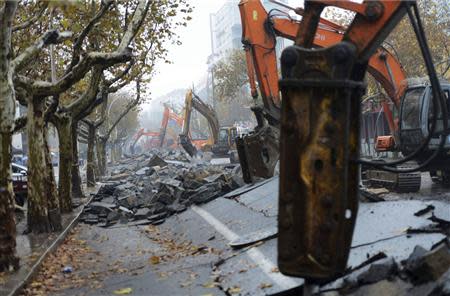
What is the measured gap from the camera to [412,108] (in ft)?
44.8

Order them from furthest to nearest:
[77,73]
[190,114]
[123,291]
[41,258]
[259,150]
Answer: [190,114], [259,150], [77,73], [41,258], [123,291]

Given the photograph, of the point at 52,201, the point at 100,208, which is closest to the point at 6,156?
the point at 52,201

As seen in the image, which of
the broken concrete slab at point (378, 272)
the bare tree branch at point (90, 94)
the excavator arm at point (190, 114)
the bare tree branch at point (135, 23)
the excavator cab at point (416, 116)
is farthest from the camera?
the excavator arm at point (190, 114)

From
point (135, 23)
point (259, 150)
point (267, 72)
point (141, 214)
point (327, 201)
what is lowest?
point (141, 214)

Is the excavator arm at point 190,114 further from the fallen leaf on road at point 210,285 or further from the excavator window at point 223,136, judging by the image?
the fallen leaf on road at point 210,285

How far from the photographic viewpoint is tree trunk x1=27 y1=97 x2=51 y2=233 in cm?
1223

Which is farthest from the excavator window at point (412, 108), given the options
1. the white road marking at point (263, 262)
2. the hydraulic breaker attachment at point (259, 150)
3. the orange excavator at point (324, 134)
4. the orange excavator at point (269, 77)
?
the orange excavator at point (324, 134)

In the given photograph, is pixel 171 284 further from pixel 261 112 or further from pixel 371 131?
pixel 371 131

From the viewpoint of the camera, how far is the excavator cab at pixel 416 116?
13.2 metres

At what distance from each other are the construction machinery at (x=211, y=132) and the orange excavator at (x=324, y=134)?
3312cm

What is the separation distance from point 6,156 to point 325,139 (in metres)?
6.74

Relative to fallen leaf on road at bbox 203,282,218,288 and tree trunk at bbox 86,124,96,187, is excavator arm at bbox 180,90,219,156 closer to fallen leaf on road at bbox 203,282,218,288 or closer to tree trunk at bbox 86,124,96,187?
tree trunk at bbox 86,124,96,187

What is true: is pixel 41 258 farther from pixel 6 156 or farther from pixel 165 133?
pixel 165 133

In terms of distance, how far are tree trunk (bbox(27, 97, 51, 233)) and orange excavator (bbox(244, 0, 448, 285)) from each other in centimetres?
956
